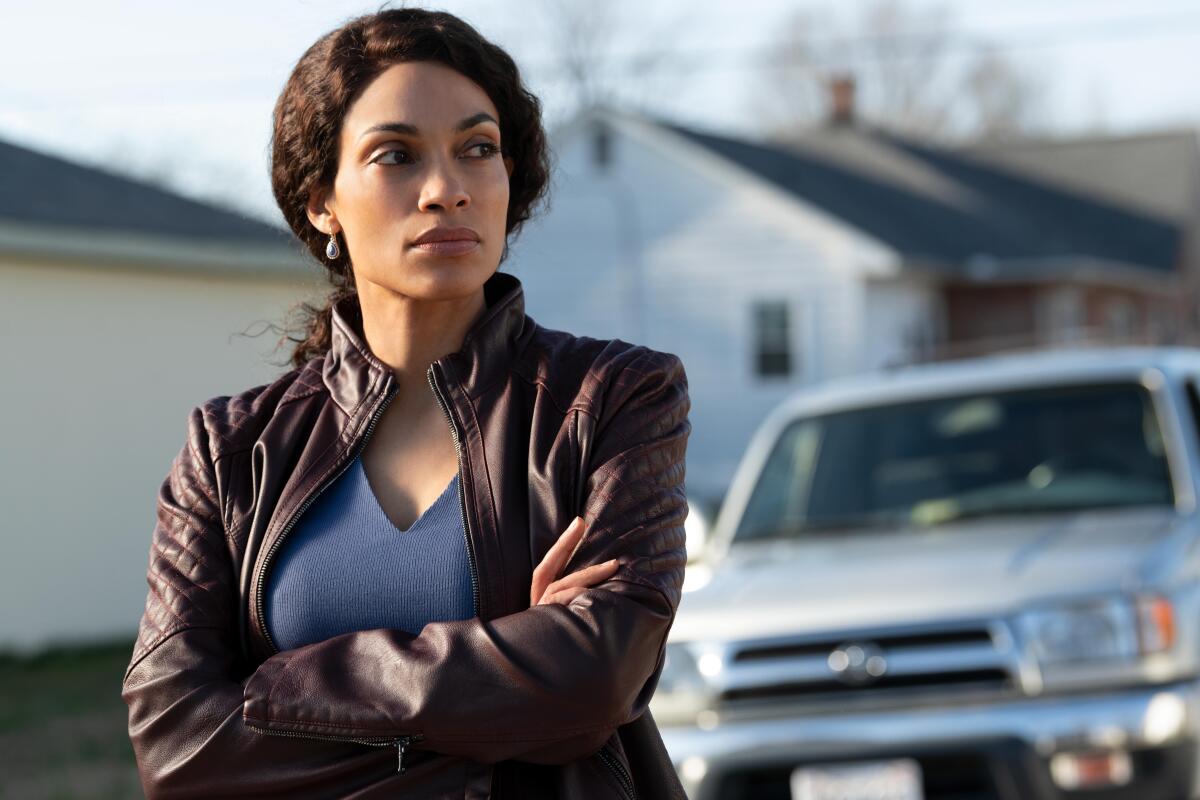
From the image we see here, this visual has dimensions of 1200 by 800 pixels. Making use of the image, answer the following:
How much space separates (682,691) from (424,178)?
337 centimetres

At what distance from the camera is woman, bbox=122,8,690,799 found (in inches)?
101

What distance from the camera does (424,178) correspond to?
2787mm

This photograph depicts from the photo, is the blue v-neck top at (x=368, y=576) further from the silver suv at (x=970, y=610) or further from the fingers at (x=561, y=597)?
the silver suv at (x=970, y=610)

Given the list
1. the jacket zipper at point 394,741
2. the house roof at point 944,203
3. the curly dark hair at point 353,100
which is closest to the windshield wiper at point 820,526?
the curly dark hair at point 353,100

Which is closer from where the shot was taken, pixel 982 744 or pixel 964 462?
pixel 982 744

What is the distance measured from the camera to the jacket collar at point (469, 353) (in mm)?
2816

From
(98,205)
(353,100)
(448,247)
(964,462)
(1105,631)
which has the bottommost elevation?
(1105,631)

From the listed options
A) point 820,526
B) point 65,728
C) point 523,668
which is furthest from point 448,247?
point 65,728

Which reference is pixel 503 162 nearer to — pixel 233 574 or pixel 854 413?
pixel 233 574

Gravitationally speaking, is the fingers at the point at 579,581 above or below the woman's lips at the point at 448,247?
below

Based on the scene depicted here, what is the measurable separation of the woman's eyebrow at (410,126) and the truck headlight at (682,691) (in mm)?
3263

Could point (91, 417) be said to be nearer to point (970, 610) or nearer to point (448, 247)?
point (970, 610)

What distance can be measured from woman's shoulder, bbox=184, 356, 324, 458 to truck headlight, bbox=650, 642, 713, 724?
302 centimetres

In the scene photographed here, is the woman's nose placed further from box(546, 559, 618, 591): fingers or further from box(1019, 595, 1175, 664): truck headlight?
box(1019, 595, 1175, 664): truck headlight
